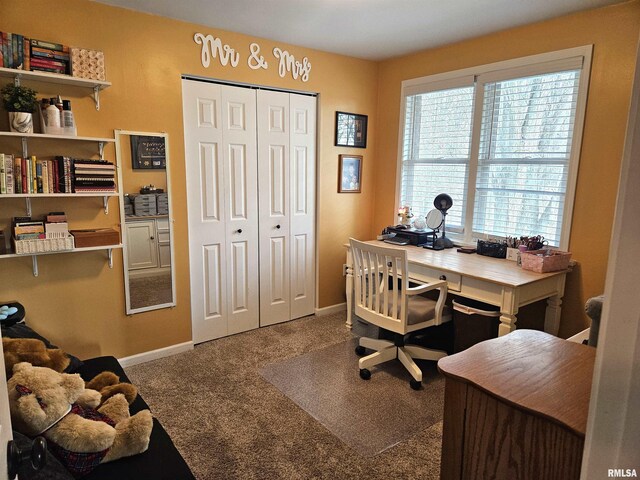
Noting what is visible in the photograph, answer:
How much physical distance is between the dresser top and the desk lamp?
82.5 inches

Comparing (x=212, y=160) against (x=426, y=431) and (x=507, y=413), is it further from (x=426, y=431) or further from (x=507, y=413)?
(x=507, y=413)

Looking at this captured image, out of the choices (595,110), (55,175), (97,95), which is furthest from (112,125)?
(595,110)

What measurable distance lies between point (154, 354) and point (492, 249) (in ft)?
8.73

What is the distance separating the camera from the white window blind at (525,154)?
286cm

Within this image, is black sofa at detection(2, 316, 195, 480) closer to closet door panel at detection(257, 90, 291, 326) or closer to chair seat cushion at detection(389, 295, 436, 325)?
chair seat cushion at detection(389, 295, 436, 325)

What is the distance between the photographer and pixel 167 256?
3061mm

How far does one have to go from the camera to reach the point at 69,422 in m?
1.37

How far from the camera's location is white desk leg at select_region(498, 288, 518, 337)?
245 cm

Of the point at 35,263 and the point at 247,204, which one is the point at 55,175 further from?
the point at 247,204

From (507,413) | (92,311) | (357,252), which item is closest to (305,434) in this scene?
(357,252)

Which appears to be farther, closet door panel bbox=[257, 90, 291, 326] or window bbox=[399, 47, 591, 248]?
closet door panel bbox=[257, 90, 291, 326]

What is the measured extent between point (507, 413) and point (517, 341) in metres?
0.38

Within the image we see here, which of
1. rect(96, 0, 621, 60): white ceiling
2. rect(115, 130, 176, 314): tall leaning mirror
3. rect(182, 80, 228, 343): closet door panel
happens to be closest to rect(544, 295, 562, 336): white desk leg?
rect(96, 0, 621, 60): white ceiling

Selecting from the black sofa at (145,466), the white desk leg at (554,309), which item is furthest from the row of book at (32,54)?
the white desk leg at (554,309)
